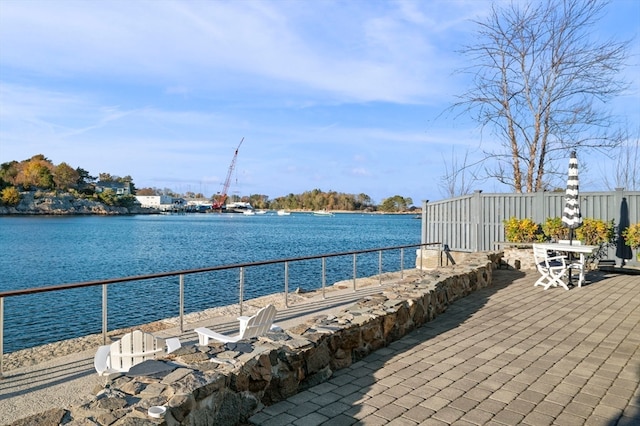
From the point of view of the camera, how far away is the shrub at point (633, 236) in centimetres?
1125

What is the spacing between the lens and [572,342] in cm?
563

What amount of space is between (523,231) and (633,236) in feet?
8.37

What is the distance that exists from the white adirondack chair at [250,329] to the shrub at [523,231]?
369 inches

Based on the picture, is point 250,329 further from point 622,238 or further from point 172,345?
point 622,238

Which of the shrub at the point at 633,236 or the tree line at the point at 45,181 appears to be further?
the tree line at the point at 45,181

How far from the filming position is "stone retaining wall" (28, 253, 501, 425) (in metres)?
2.86

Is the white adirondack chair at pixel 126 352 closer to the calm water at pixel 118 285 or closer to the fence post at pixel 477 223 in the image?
the calm water at pixel 118 285

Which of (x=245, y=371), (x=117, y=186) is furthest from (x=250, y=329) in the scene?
(x=117, y=186)

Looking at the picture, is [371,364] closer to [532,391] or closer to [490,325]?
[532,391]

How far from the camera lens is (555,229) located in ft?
40.8

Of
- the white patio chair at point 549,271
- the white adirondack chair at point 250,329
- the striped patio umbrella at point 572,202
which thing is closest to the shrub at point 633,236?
the striped patio umbrella at point 572,202

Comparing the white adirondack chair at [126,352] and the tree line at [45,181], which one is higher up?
the tree line at [45,181]

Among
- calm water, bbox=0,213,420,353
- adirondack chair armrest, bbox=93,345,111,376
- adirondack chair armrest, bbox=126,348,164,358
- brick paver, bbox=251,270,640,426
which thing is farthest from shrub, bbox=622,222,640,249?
adirondack chair armrest, bbox=93,345,111,376

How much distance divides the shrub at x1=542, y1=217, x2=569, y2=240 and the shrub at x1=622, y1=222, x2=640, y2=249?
139cm
